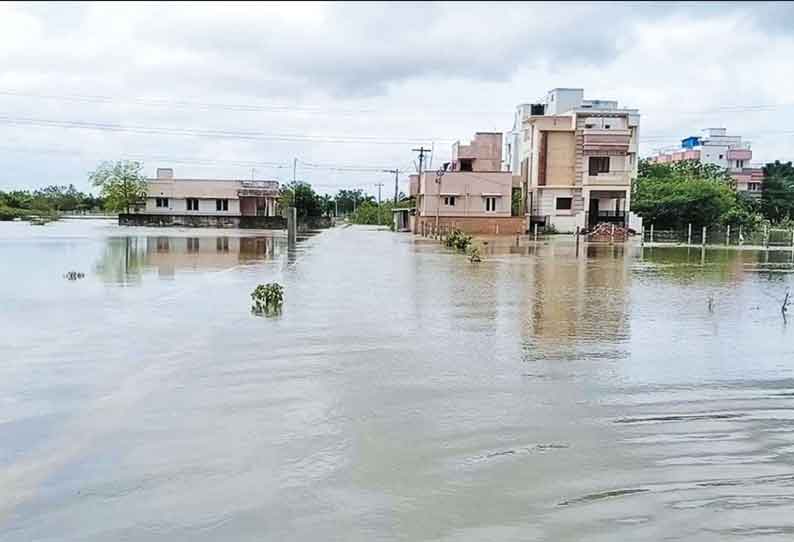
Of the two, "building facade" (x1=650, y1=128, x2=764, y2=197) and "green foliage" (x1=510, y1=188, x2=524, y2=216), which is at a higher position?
"building facade" (x1=650, y1=128, x2=764, y2=197)

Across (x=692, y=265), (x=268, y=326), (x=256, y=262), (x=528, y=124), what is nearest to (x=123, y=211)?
(x=528, y=124)

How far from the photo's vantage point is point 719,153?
105688 mm

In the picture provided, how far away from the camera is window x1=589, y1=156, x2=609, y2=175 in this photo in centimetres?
5675

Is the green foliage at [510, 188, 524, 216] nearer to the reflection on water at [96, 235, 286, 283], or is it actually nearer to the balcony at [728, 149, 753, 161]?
the reflection on water at [96, 235, 286, 283]

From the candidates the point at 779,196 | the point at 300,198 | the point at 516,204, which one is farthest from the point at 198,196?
the point at 779,196

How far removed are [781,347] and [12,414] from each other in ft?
31.0

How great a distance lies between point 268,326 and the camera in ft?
39.1

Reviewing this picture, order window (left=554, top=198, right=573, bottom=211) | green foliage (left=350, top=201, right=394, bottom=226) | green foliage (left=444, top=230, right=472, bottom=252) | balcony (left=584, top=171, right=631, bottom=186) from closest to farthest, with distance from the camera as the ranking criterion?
green foliage (left=444, top=230, right=472, bottom=252), balcony (left=584, top=171, right=631, bottom=186), window (left=554, top=198, right=573, bottom=211), green foliage (left=350, top=201, right=394, bottom=226)

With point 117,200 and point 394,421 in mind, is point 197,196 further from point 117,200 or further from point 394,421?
point 394,421

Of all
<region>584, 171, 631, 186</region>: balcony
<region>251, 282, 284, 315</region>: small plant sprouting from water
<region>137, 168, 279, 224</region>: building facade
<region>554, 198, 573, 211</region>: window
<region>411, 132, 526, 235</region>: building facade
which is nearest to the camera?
<region>251, 282, 284, 315</region>: small plant sprouting from water

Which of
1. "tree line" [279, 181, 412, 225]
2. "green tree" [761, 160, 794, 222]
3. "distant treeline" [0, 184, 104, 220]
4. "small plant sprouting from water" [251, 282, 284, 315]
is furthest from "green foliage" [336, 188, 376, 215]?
"small plant sprouting from water" [251, 282, 284, 315]

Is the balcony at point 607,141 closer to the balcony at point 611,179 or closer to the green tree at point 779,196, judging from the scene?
the balcony at point 611,179

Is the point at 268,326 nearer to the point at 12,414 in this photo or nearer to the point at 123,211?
the point at 12,414

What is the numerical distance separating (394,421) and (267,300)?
24.2 feet
